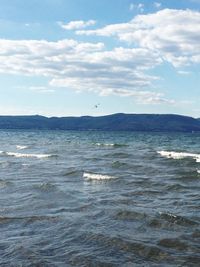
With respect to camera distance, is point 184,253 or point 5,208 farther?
point 5,208

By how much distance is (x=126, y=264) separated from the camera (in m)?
12.3

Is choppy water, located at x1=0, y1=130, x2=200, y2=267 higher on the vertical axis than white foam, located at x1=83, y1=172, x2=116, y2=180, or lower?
lower

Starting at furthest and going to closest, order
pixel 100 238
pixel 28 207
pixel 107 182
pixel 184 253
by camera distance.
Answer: pixel 107 182 → pixel 28 207 → pixel 100 238 → pixel 184 253

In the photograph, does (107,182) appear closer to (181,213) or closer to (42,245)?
(181,213)

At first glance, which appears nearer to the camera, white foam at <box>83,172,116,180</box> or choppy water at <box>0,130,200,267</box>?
choppy water at <box>0,130,200,267</box>

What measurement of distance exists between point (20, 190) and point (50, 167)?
13.1m

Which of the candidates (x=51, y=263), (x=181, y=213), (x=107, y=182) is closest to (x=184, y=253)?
(x=51, y=263)

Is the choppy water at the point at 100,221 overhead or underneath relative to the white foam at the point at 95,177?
underneath

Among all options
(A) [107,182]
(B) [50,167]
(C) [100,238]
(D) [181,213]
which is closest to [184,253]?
(C) [100,238]

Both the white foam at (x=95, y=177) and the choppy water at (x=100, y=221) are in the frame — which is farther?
the white foam at (x=95, y=177)

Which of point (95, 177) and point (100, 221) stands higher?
point (95, 177)

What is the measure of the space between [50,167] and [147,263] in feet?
83.6

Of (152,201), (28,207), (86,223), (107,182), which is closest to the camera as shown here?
(86,223)

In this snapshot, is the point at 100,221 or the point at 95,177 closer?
the point at 100,221
